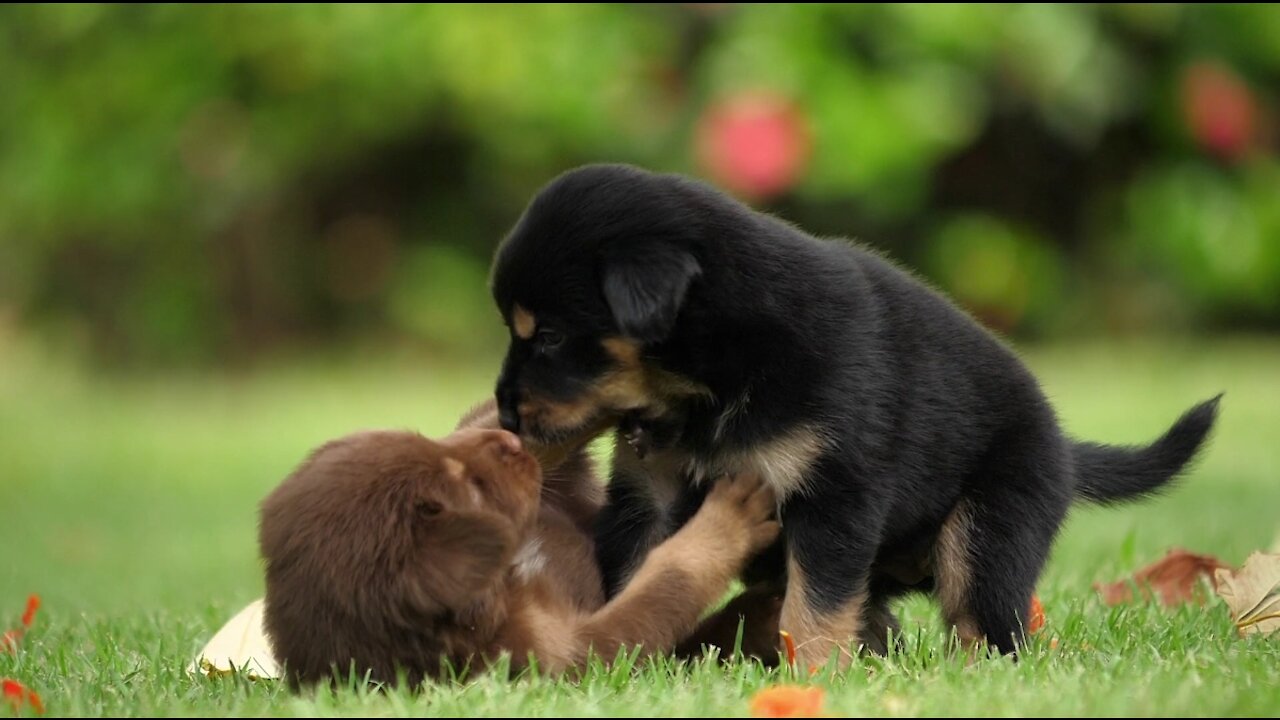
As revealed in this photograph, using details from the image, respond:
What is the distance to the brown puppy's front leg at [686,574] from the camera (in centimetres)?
332

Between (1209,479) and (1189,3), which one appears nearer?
(1209,479)

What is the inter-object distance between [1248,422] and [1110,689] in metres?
→ 6.24

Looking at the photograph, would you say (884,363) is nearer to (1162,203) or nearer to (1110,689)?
(1110,689)

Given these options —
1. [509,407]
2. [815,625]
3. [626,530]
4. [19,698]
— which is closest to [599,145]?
[626,530]

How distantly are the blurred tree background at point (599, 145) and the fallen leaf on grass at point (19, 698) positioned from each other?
9.02 meters

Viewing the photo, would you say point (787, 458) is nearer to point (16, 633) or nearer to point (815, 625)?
point (815, 625)

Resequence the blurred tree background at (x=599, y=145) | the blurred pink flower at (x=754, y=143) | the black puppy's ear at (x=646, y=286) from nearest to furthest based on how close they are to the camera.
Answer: the black puppy's ear at (x=646, y=286)
the blurred pink flower at (x=754, y=143)
the blurred tree background at (x=599, y=145)

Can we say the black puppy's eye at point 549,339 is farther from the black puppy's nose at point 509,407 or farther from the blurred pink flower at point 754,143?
the blurred pink flower at point 754,143

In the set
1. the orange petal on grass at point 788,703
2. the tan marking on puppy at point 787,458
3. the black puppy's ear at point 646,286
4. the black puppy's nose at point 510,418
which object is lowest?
the orange petal on grass at point 788,703

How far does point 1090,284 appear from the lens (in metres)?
12.8

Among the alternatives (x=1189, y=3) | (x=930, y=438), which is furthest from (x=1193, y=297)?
(x=930, y=438)

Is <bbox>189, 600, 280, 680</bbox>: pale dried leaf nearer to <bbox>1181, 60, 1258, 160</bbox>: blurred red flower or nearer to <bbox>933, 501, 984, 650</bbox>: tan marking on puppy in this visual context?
<bbox>933, 501, 984, 650</bbox>: tan marking on puppy

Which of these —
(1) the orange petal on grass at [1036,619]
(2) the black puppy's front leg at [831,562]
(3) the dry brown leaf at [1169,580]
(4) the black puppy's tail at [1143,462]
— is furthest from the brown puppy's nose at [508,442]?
(3) the dry brown leaf at [1169,580]

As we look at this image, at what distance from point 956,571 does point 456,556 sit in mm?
1227
